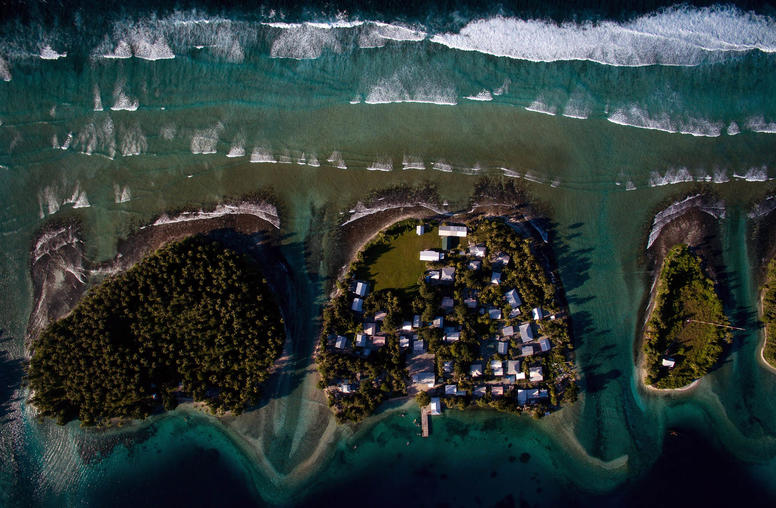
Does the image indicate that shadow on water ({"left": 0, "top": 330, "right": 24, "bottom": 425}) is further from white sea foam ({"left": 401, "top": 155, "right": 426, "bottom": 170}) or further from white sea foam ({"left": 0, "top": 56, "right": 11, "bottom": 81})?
white sea foam ({"left": 401, "top": 155, "right": 426, "bottom": 170})

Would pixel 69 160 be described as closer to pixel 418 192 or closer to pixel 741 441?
pixel 418 192

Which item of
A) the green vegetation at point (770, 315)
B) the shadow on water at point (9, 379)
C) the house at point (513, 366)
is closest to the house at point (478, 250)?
the house at point (513, 366)

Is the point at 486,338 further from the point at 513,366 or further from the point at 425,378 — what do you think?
the point at 425,378

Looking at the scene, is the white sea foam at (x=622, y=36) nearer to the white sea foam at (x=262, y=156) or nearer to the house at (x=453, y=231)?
the house at (x=453, y=231)

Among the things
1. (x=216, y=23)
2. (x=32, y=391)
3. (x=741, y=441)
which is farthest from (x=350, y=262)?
(x=741, y=441)

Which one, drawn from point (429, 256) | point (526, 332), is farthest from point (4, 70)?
point (526, 332)

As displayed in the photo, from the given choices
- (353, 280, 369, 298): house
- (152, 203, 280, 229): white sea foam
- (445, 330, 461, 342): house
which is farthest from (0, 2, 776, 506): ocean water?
(445, 330, 461, 342): house
